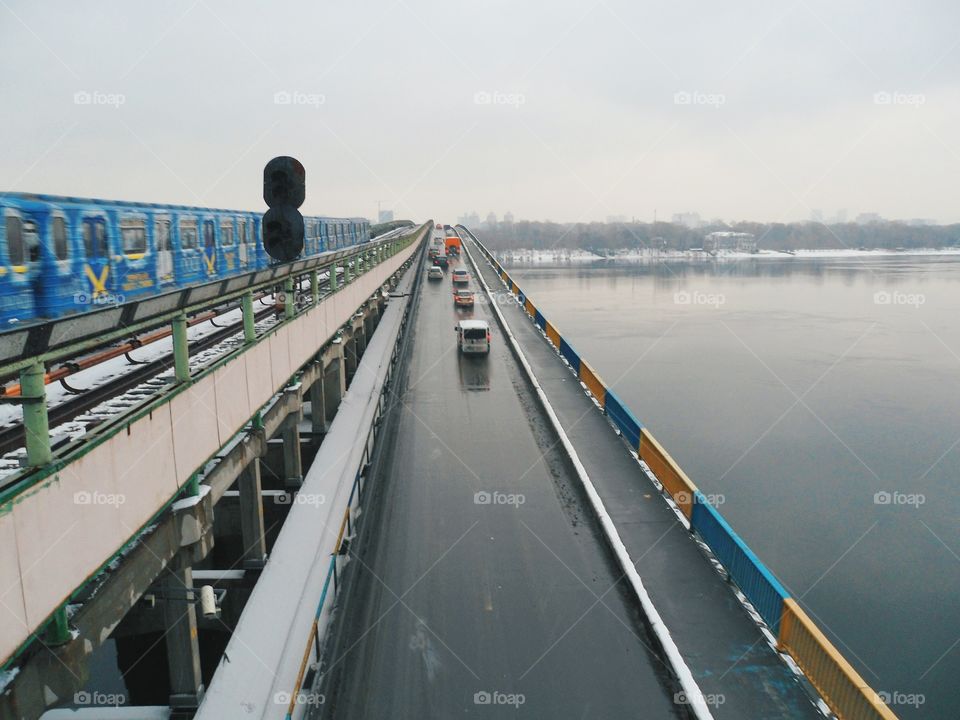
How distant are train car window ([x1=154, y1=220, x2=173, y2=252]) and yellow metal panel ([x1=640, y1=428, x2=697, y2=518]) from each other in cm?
1203

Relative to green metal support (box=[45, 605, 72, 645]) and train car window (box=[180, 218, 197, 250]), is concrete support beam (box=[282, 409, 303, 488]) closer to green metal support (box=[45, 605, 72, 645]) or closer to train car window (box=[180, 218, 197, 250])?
train car window (box=[180, 218, 197, 250])

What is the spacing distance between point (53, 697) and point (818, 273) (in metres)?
121

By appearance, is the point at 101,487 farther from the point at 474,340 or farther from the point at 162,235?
the point at 474,340

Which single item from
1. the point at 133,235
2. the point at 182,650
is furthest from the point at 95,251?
the point at 182,650

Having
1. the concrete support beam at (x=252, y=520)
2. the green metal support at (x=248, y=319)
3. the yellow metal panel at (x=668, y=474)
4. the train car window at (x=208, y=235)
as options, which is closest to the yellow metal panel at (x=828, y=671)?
the yellow metal panel at (x=668, y=474)

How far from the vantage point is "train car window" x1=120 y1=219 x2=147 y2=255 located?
46.9ft

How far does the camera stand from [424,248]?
340ft

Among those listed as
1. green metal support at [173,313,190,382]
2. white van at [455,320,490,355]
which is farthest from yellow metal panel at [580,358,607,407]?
green metal support at [173,313,190,382]

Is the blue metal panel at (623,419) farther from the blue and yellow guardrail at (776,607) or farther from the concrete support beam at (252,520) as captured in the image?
the concrete support beam at (252,520)

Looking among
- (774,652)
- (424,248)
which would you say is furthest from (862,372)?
(424,248)

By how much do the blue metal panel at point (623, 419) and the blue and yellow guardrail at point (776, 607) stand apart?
0.31 feet

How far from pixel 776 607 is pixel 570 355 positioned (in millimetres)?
16451

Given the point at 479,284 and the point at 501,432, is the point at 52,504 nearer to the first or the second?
the point at 501,432

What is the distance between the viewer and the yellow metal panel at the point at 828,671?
727cm
